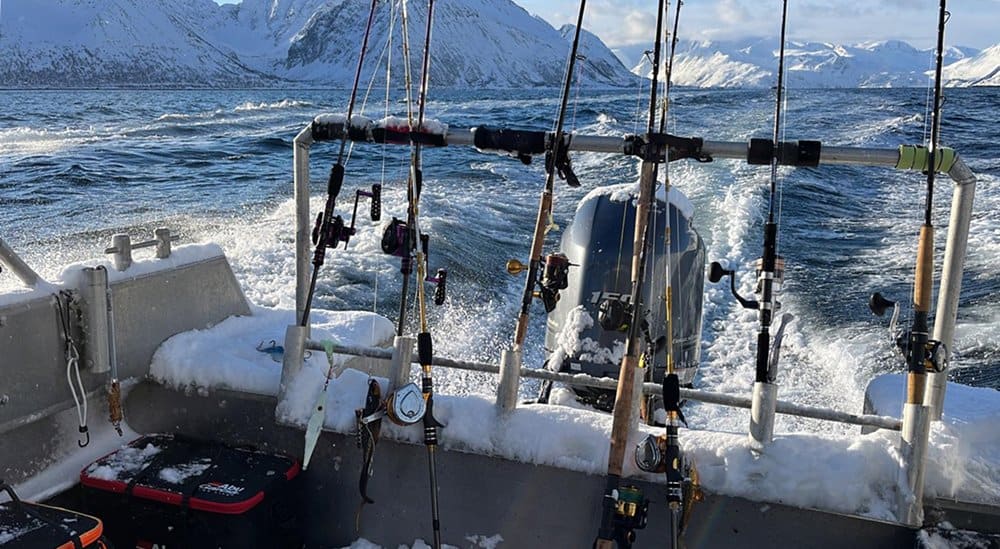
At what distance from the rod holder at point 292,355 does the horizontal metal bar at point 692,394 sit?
0.08 m

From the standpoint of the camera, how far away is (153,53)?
150 meters

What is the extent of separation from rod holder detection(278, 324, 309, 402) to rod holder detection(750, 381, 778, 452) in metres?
1.66

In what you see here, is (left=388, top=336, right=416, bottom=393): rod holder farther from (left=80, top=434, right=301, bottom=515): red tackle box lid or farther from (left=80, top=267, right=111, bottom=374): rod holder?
(left=80, top=267, right=111, bottom=374): rod holder

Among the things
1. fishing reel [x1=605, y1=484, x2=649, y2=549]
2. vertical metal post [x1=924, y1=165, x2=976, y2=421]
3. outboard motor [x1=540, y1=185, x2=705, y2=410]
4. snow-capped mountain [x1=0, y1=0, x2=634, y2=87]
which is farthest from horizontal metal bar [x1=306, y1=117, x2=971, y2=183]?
snow-capped mountain [x1=0, y1=0, x2=634, y2=87]

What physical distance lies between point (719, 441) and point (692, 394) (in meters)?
0.19

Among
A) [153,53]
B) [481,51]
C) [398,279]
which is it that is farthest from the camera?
[153,53]

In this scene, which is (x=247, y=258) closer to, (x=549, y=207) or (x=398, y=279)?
(x=398, y=279)

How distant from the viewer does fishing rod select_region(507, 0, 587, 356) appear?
2.81 metres

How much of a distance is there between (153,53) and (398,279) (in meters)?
159

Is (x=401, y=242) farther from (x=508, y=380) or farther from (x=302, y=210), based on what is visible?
(x=508, y=380)

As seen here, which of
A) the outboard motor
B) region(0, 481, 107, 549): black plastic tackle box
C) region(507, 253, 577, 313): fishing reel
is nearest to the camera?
region(0, 481, 107, 549): black plastic tackle box

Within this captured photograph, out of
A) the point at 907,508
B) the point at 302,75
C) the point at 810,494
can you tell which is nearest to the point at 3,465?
the point at 810,494

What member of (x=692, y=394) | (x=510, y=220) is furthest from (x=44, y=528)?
(x=510, y=220)

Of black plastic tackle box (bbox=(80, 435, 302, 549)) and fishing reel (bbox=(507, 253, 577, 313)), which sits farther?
fishing reel (bbox=(507, 253, 577, 313))
